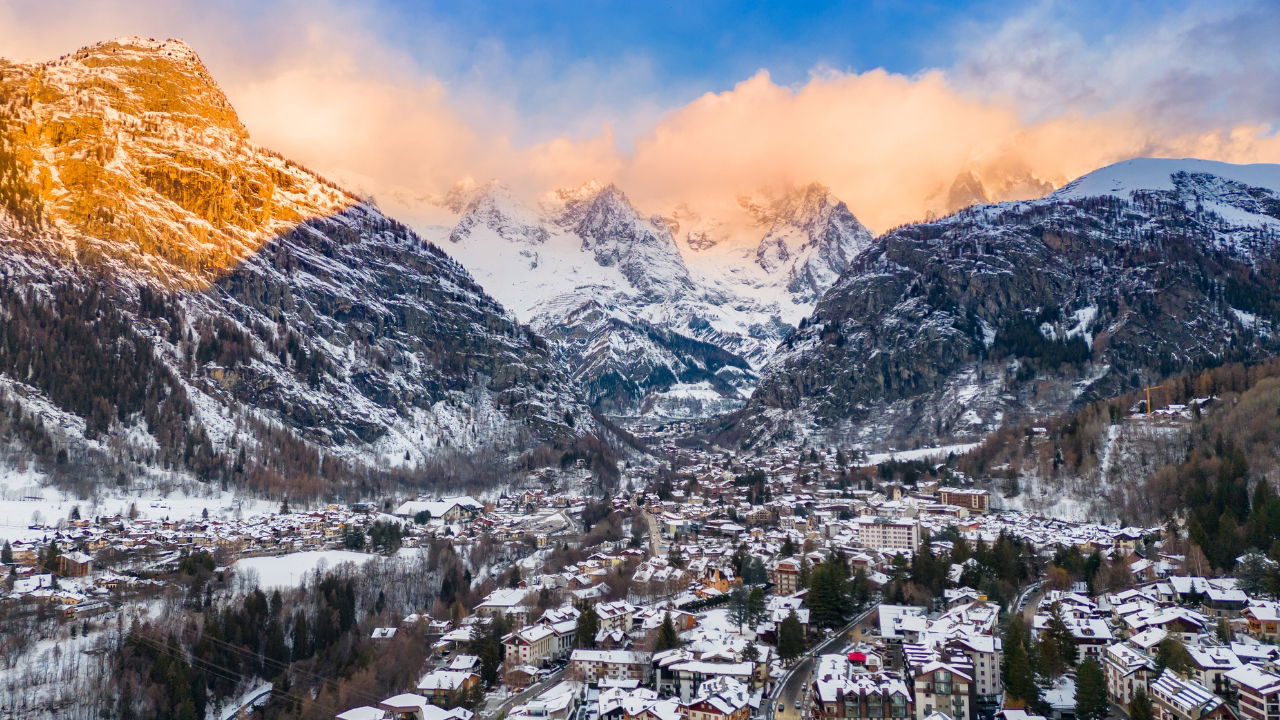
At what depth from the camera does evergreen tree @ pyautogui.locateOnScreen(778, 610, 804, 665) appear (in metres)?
52.3

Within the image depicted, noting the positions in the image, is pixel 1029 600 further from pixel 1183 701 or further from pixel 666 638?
pixel 666 638

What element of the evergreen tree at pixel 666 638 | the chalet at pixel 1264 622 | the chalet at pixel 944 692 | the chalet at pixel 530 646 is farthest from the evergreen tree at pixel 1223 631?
the chalet at pixel 530 646

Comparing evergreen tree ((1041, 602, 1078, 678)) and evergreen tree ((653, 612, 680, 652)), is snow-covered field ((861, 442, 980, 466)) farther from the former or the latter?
evergreen tree ((653, 612, 680, 652))

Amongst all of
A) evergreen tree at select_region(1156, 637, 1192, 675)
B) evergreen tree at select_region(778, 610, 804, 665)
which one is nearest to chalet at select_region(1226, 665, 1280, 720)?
evergreen tree at select_region(1156, 637, 1192, 675)

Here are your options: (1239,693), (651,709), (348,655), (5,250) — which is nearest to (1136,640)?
(1239,693)

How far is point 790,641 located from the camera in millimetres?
52250

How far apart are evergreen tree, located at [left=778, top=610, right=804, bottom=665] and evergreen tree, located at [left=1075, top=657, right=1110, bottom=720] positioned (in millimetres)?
14874

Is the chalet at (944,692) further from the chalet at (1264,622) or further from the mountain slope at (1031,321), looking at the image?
the mountain slope at (1031,321)

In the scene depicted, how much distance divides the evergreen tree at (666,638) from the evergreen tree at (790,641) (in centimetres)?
614

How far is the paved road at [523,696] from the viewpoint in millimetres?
49438

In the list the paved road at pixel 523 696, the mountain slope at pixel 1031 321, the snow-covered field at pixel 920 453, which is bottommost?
the paved road at pixel 523 696

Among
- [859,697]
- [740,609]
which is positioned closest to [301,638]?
[740,609]

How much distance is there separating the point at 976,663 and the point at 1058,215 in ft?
548

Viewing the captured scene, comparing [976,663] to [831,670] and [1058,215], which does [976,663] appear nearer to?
[831,670]
